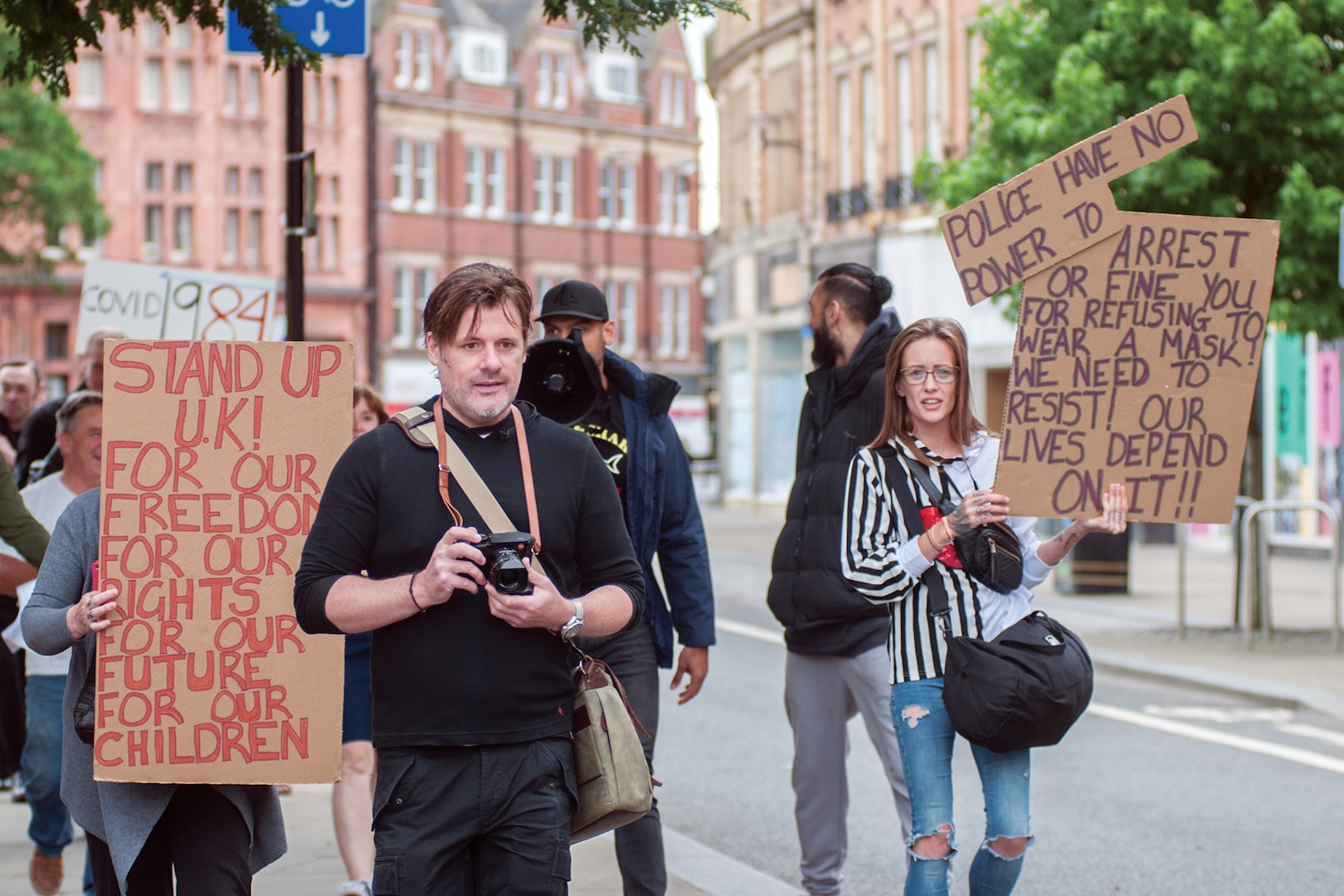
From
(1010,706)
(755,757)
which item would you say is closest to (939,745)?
(1010,706)

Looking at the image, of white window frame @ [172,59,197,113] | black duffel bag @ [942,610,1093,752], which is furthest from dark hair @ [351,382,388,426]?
white window frame @ [172,59,197,113]

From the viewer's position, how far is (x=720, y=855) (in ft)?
22.5

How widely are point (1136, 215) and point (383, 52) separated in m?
57.5

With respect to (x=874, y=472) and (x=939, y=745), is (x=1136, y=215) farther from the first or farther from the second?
(x=939, y=745)

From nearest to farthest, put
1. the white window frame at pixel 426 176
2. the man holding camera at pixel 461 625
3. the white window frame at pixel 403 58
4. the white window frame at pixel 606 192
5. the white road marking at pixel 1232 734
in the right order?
1. the man holding camera at pixel 461 625
2. the white road marking at pixel 1232 734
3. the white window frame at pixel 426 176
4. the white window frame at pixel 403 58
5. the white window frame at pixel 606 192

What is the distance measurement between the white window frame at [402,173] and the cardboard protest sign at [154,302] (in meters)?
49.7

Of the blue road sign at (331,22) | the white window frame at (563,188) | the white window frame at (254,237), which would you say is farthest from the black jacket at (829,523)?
the white window frame at (563,188)

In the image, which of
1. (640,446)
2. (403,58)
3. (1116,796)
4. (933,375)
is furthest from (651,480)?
(403,58)

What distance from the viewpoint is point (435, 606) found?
3.45 m

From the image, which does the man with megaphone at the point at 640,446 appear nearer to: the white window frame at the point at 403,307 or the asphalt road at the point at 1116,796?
the asphalt road at the point at 1116,796

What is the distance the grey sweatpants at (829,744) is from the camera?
5652 mm

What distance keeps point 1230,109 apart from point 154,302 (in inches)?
322

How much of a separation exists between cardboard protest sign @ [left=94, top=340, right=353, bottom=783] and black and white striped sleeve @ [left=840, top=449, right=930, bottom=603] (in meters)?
1.40

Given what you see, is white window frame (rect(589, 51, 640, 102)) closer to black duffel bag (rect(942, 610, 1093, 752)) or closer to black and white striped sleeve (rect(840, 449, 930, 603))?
black and white striped sleeve (rect(840, 449, 930, 603))
